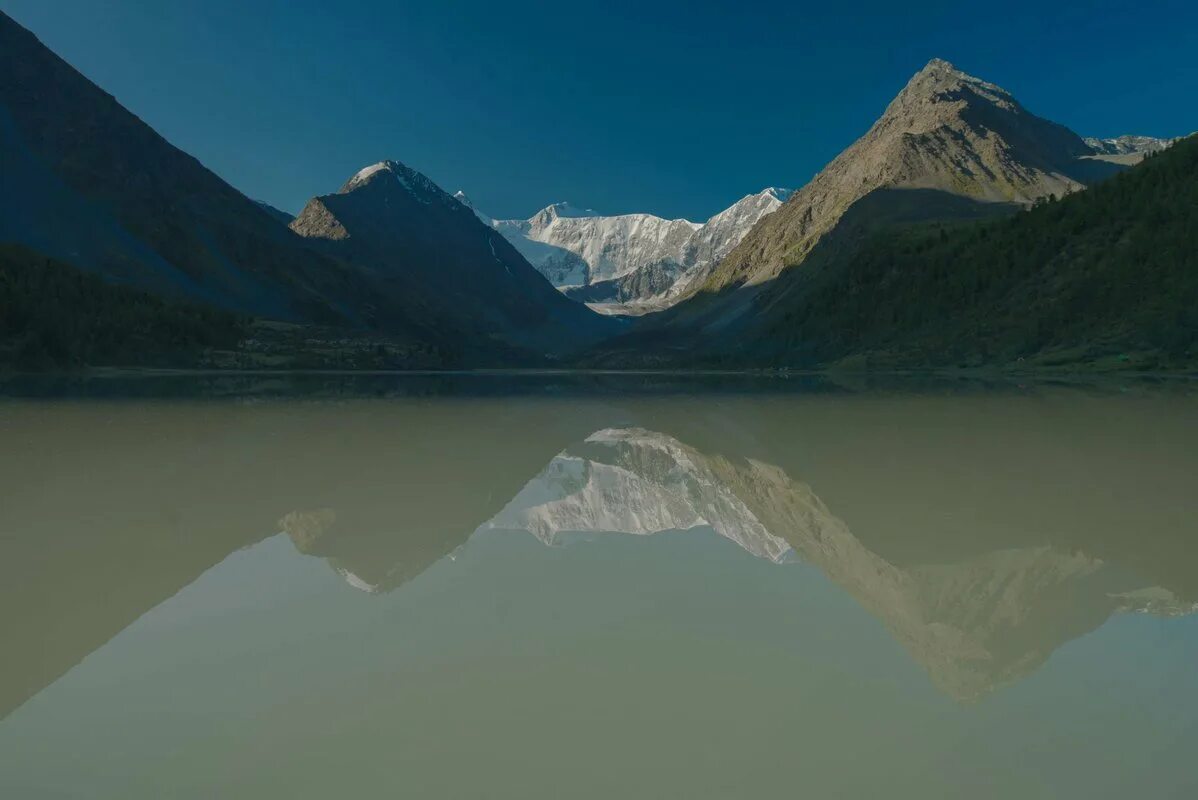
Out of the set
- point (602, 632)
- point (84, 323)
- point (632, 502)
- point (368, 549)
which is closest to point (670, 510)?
point (632, 502)

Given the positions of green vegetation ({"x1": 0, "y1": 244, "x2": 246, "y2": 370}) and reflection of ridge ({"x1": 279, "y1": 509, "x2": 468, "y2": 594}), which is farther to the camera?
green vegetation ({"x1": 0, "y1": 244, "x2": 246, "y2": 370})

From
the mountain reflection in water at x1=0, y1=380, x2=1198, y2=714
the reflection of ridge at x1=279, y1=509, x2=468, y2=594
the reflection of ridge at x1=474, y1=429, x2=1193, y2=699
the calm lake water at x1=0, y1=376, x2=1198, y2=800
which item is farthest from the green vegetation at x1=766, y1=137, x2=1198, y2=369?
the reflection of ridge at x1=279, y1=509, x2=468, y2=594

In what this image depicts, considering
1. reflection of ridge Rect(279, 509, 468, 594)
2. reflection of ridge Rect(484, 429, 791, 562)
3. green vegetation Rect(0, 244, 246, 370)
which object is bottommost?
reflection of ridge Rect(279, 509, 468, 594)

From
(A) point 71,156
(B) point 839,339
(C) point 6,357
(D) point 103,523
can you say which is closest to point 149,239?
(A) point 71,156

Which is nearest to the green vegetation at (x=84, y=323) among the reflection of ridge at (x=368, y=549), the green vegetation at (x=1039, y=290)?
the reflection of ridge at (x=368, y=549)

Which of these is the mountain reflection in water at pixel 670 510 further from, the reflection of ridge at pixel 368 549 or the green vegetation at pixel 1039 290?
the green vegetation at pixel 1039 290

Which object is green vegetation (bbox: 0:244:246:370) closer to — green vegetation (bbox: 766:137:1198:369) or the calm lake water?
the calm lake water

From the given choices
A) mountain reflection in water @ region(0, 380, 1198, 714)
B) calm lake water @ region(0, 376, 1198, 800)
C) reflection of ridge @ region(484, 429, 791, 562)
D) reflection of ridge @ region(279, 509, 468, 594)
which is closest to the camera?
calm lake water @ region(0, 376, 1198, 800)
